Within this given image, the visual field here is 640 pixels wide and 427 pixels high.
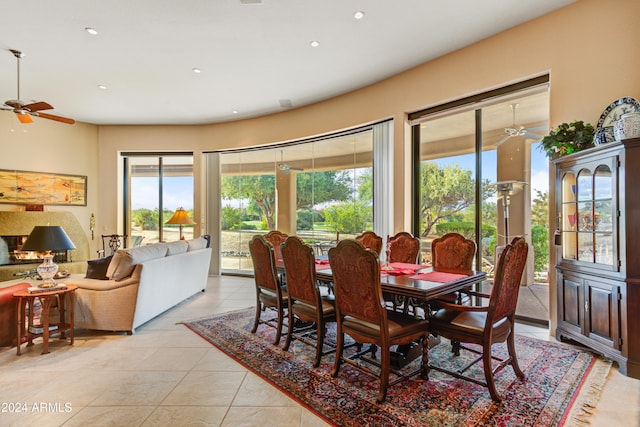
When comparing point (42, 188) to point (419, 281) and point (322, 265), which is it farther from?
point (419, 281)

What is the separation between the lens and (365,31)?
3672mm

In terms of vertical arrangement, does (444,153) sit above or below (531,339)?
above

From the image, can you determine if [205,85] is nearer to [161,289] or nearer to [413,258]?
[161,289]

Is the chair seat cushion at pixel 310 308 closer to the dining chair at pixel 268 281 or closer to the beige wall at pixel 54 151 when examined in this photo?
the dining chair at pixel 268 281

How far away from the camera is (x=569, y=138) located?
10.3 ft

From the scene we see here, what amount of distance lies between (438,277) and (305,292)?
1.17m

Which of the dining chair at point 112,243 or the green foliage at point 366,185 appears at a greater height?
the green foliage at point 366,185

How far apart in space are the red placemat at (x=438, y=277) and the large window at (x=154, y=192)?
6.19 metres

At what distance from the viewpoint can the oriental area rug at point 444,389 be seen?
2098 mm

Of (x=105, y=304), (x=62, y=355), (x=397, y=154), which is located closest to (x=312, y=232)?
(x=397, y=154)

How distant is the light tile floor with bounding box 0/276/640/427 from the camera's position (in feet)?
6.97

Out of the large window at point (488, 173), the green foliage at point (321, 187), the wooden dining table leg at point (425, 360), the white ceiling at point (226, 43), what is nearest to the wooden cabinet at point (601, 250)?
the large window at point (488, 173)

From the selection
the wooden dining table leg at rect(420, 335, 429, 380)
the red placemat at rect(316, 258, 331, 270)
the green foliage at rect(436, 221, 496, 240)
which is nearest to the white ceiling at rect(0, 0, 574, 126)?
the green foliage at rect(436, 221, 496, 240)

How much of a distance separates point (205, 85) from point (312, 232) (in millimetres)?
3244
